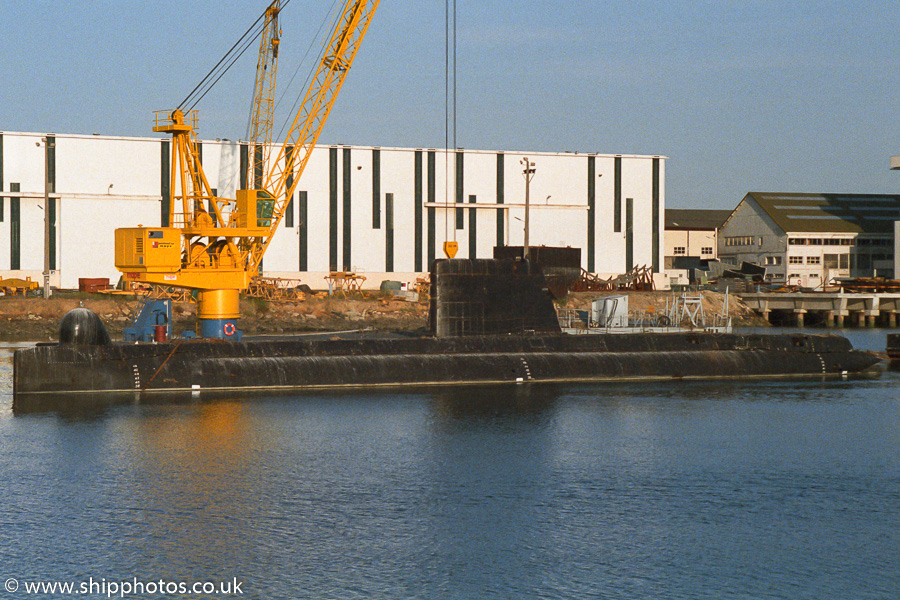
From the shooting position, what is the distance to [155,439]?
23312mm

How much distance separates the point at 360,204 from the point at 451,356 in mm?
40442

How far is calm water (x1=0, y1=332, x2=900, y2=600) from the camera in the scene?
1407 cm

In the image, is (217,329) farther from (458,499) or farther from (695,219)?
(695,219)

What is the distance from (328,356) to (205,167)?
39594 mm

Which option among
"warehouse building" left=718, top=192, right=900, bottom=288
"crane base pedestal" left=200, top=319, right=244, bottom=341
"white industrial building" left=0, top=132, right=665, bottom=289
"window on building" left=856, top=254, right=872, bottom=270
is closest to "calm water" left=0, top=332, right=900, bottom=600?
"crane base pedestal" left=200, top=319, right=244, bottom=341

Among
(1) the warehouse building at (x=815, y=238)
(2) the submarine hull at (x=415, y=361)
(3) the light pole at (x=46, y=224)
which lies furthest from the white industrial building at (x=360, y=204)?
(2) the submarine hull at (x=415, y=361)

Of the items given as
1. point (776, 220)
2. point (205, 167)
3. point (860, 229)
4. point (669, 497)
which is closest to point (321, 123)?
point (205, 167)

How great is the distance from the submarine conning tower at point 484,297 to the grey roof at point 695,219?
70.7m

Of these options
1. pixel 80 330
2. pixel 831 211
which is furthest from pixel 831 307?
pixel 80 330

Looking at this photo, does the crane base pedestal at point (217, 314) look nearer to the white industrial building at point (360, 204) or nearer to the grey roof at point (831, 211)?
the white industrial building at point (360, 204)

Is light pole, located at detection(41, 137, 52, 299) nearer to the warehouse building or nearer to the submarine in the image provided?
the submarine

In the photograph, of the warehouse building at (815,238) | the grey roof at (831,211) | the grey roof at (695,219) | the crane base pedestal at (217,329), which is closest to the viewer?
the crane base pedestal at (217,329)

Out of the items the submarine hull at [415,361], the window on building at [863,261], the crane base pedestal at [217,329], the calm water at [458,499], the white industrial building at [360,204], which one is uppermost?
the white industrial building at [360,204]

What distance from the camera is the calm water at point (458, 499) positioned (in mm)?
14070
